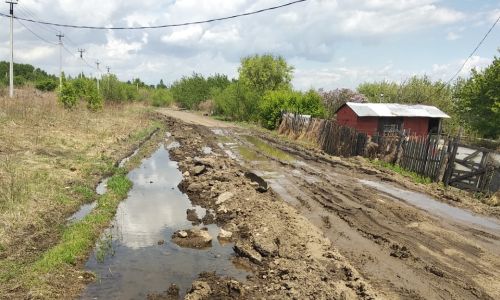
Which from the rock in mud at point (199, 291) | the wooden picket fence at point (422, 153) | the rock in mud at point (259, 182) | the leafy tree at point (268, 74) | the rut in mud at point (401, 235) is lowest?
the rock in mud at point (199, 291)

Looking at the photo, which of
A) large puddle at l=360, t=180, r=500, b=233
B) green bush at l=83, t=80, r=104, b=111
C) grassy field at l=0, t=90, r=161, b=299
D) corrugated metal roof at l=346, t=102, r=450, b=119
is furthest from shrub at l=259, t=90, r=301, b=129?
large puddle at l=360, t=180, r=500, b=233

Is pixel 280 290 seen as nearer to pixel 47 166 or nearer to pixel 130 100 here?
pixel 47 166

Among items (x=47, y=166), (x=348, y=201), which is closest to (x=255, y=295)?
(x=348, y=201)

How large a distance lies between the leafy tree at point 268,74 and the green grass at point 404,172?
90.8 ft

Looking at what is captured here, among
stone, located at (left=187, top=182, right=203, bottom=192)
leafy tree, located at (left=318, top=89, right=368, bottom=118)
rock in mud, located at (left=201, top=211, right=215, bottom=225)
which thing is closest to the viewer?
rock in mud, located at (left=201, top=211, right=215, bottom=225)

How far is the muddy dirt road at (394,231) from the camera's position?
6.60 m

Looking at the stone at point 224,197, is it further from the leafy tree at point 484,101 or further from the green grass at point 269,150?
the leafy tree at point 484,101

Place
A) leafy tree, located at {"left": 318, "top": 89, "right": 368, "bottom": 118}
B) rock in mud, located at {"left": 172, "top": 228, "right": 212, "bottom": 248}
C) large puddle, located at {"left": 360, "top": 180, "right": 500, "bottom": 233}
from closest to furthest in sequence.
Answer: rock in mud, located at {"left": 172, "top": 228, "right": 212, "bottom": 248} < large puddle, located at {"left": 360, "top": 180, "right": 500, "bottom": 233} < leafy tree, located at {"left": 318, "top": 89, "right": 368, "bottom": 118}

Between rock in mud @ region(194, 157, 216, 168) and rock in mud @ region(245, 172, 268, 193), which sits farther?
rock in mud @ region(194, 157, 216, 168)

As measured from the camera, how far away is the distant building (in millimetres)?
26156

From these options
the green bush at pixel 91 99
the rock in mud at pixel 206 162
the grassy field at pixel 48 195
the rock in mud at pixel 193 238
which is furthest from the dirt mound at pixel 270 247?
the green bush at pixel 91 99

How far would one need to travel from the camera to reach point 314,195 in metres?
12.1

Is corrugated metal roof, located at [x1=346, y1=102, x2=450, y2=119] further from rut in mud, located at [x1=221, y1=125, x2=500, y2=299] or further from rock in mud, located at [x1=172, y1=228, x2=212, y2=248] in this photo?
rock in mud, located at [x1=172, y1=228, x2=212, y2=248]

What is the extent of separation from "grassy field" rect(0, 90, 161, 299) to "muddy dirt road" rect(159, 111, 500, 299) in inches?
127
